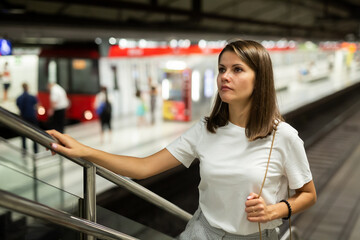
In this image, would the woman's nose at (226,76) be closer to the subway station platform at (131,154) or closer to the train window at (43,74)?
the subway station platform at (131,154)

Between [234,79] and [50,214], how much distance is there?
0.93 metres

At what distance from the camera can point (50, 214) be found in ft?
5.35

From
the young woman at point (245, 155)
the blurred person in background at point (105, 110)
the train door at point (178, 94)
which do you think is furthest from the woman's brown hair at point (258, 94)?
the train door at point (178, 94)

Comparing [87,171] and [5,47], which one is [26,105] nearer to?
[5,47]

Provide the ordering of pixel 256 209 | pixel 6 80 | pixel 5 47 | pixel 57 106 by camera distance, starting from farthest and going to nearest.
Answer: pixel 57 106 → pixel 6 80 → pixel 5 47 → pixel 256 209

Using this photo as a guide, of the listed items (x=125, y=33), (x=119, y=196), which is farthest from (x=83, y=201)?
(x=125, y=33)

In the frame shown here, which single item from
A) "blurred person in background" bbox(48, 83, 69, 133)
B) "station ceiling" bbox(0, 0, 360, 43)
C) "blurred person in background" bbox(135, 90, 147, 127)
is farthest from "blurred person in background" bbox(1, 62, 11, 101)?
"blurred person in background" bbox(135, 90, 147, 127)

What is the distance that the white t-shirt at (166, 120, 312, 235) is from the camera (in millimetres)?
1927

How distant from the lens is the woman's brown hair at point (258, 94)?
1.95 metres

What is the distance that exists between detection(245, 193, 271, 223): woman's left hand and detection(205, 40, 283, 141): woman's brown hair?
0.83ft

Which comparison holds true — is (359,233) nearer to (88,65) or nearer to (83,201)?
(83,201)

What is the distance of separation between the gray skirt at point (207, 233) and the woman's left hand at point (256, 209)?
0.16 m

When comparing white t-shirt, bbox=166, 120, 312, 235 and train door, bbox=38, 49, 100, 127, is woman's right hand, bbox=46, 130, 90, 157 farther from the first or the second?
train door, bbox=38, 49, 100, 127

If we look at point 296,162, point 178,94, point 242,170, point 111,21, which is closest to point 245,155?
point 242,170
